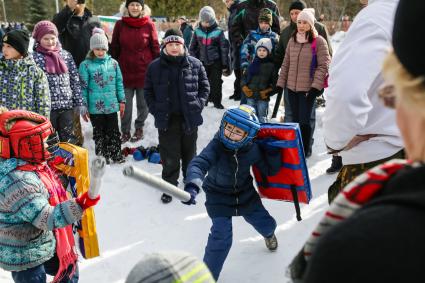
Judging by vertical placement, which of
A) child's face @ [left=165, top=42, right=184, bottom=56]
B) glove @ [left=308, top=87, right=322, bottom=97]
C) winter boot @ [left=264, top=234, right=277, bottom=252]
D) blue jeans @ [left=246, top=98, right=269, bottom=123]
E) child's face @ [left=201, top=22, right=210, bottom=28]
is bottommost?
winter boot @ [left=264, top=234, right=277, bottom=252]

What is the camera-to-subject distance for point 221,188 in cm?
385

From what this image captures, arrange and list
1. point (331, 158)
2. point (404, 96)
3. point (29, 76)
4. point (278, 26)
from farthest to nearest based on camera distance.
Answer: point (278, 26), point (331, 158), point (29, 76), point (404, 96)

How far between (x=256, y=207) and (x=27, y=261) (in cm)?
191

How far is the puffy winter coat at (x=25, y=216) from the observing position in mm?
2654

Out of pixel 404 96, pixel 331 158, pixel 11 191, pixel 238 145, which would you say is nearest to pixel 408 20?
pixel 404 96

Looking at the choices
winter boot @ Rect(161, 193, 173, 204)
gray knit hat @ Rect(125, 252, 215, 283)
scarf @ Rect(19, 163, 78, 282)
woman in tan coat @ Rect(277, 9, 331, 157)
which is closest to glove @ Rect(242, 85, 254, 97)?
woman in tan coat @ Rect(277, 9, 331, 157)

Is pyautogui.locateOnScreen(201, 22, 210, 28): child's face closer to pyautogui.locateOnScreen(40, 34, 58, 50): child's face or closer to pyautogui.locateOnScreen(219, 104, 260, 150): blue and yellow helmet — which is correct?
pyautogui.locateOnScreen(40, 34, 58, 50): child's face

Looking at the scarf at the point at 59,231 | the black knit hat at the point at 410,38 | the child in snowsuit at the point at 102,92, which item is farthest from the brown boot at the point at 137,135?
the black knit hat at the point at 410,38

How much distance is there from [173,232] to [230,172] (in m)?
1.33

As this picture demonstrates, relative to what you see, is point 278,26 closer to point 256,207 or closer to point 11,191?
point 256,207

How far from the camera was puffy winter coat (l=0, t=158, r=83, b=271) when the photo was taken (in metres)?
2.65

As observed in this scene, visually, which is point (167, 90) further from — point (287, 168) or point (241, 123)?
point (287, 168)

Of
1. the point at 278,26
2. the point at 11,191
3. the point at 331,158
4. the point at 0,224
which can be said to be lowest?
the point at 331,158

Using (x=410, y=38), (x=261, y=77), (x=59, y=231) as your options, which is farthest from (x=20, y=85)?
(x=410, y=38)
